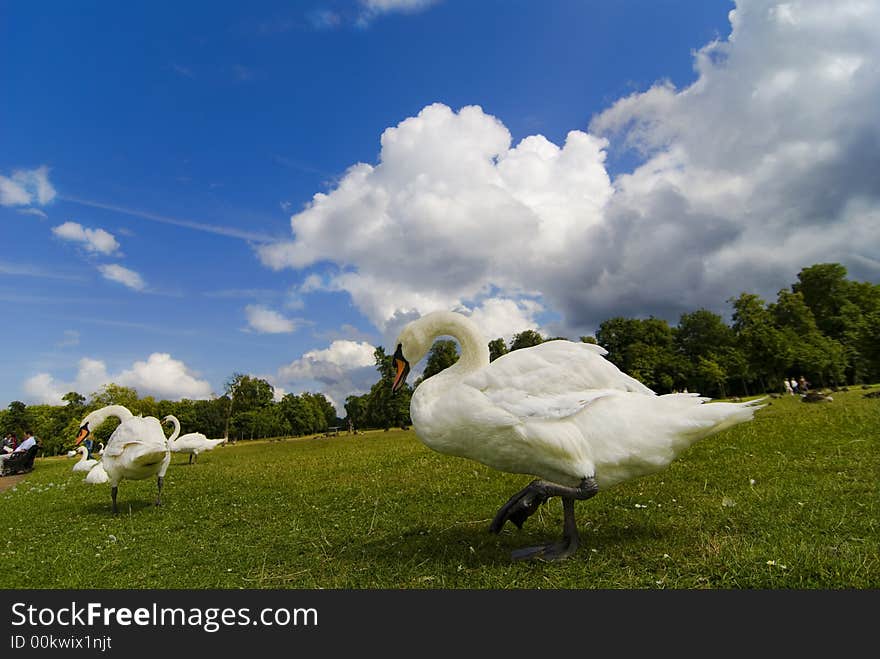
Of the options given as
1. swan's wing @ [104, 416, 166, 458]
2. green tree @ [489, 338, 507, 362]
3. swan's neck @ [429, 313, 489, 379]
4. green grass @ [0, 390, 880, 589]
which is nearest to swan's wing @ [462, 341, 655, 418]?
swan's neck @ [429, 313, 489, 379]

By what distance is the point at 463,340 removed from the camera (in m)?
5.46

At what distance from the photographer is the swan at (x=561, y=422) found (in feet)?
15.1

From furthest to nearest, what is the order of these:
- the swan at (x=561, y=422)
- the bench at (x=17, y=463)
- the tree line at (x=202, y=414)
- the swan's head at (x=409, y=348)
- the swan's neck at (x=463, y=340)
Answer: the tree line at (x=202, y=414)
the bench at (x=17, y=463)
the swan's head at (x=409, y=348)
the swan's neck at (x=463, y=340)
the swan at (x=561, y=422)

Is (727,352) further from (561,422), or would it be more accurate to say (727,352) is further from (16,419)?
(16,419)

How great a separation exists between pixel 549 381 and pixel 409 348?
64.9 inches

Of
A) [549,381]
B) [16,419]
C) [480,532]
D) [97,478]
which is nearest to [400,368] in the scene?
[549,381]

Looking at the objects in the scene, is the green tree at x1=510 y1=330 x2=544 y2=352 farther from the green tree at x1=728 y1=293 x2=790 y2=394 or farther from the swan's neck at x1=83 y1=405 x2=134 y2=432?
the swan's neck at x1=83 y1=405 x2=134 y2=432

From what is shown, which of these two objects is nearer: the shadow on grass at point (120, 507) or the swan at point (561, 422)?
the swan at point (561, 422)

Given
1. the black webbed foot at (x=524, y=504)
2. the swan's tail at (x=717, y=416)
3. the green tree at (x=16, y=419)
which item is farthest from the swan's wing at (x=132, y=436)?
the green tree at (x=16, y=419)

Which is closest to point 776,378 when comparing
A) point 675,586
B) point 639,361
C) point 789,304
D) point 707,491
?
point 789,304

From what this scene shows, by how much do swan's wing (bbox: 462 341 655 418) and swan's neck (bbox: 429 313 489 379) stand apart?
300 millimetres

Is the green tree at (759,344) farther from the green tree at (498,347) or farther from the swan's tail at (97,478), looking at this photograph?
the swan's tail at (97,478)

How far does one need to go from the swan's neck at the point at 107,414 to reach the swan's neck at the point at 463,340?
8.41m

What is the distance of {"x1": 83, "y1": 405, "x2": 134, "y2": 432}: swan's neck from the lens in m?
11.0
